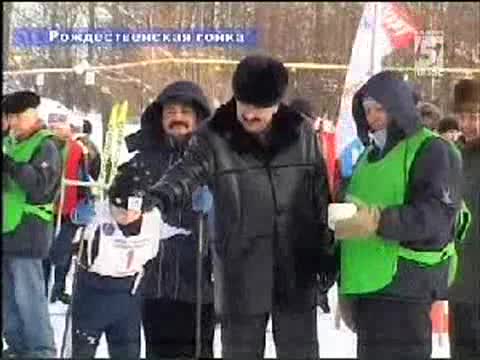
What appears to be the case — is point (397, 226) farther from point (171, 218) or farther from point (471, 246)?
point (171, 218)

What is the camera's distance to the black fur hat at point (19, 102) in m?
3.08

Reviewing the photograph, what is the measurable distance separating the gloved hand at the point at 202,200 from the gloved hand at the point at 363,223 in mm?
333

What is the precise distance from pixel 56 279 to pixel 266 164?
0.61 meters

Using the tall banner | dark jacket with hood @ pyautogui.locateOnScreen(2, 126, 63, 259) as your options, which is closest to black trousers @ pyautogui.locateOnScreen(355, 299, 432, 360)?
the tall banner

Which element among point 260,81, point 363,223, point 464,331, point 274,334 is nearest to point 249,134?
point 260,81

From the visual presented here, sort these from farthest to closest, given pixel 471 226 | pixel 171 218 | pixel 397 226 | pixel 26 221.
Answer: pixel 471 226, pixel 171 218, pixel 26 221, pixel 397 226

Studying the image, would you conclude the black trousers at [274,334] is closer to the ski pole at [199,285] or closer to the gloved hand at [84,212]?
the ski pole at [199,285]

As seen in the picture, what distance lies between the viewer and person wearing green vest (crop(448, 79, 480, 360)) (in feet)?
10.7

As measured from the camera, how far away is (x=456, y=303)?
331cm

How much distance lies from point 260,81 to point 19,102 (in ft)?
1.95

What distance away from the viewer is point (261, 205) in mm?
3086

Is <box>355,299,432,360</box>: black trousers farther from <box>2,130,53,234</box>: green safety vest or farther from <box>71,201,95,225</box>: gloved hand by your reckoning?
<box>2,130,53,234</box>: green safety vest

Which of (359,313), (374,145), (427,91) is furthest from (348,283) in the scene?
(427,91)
